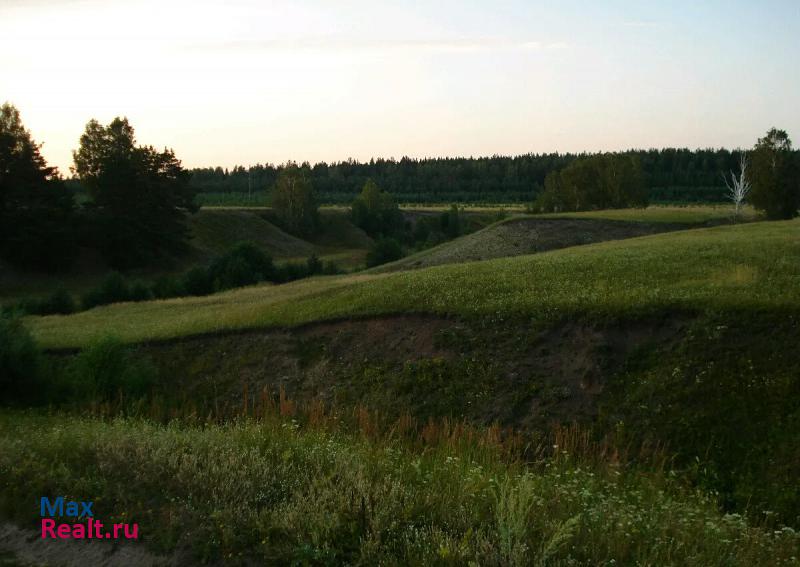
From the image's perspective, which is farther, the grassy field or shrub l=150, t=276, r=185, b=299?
shrub l=150, t=276, r=185, b=299

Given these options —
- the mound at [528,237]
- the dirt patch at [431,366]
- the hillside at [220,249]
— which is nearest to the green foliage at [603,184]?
the hillside at [220,249]

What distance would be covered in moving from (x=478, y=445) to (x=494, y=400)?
17.3 feet

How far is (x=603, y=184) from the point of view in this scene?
80.3 metres

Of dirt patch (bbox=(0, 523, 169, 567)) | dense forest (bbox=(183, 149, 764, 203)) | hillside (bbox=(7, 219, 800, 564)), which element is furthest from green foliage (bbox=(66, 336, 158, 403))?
dense forest (bbox=(183, 149, 764, 203))

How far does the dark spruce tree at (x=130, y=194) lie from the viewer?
67.8 m

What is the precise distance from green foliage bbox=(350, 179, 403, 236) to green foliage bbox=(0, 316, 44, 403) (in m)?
86.9

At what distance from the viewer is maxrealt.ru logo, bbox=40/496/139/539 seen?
7164 millimetres

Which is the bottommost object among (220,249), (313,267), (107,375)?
(313,267)

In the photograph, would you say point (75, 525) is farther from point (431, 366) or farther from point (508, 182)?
point (508, 182)

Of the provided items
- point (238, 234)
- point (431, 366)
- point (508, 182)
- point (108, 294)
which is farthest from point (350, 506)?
point (508, 182)

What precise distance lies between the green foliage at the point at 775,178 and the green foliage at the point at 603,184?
2041 cm

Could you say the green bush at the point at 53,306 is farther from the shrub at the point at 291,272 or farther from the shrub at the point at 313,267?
the shrub at the point at 313,267

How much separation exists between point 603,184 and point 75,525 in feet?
258

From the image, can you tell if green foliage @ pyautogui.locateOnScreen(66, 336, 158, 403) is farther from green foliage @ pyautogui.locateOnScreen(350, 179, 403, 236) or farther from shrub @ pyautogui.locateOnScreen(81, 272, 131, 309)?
green foliage @ pyautogui.locateOnScreen(350, 179, 403, 236)
